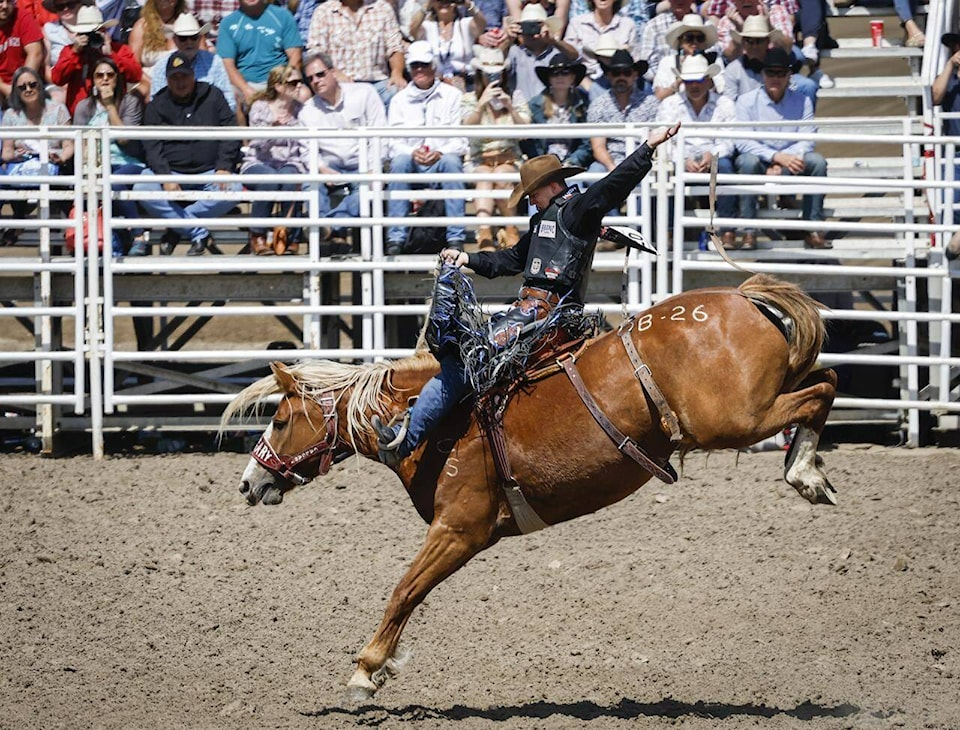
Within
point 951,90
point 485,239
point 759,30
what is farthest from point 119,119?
point 951,90

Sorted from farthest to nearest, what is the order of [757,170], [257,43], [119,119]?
[257,43], [119,119], [757,170]

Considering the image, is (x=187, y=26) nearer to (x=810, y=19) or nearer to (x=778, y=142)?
(x=778, y=142)

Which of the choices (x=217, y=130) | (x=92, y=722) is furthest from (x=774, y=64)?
(x=92, y=722)

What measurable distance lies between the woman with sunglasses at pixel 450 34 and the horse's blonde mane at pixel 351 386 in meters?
4.63

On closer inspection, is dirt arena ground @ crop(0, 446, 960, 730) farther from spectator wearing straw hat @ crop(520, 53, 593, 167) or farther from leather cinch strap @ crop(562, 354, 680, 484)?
spectator wearing straw hat @ crop(520, 53, 593, 167)

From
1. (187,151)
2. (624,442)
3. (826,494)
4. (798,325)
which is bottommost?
(826,494)

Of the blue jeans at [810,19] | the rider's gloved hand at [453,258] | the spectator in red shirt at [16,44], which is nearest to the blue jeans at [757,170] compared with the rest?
the blue jeans at [810,19]

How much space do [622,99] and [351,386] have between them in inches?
177

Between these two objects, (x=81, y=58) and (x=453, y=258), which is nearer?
(x=453, y=258)

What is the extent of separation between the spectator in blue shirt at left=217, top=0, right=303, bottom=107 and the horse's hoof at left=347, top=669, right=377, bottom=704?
6.16 metres

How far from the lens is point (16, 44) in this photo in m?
11.0

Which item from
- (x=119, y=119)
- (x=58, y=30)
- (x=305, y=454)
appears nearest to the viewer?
(x=305, y=454)

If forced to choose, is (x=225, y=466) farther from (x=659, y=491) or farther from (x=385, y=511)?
(x=659, y=491)

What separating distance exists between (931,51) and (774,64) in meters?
1.53
